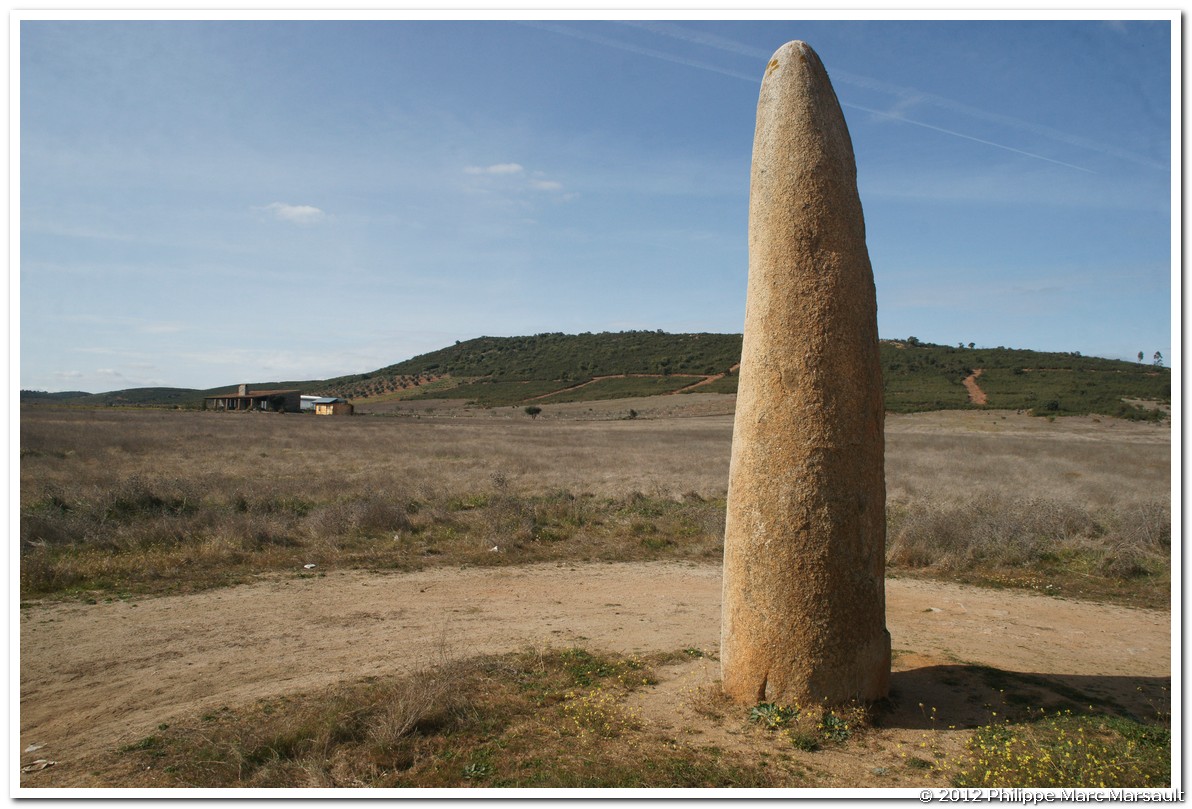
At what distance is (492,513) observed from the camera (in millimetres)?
13617

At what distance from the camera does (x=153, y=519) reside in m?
11.9

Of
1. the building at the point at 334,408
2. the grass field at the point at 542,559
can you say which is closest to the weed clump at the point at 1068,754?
the grass field at the point at 542,559

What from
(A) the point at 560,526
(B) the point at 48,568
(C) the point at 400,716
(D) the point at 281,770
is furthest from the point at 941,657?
(B) the point at 48,568

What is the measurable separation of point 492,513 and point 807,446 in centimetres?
954

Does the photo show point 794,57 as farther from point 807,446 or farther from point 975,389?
point 975,389

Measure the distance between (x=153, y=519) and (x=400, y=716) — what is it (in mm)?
9454

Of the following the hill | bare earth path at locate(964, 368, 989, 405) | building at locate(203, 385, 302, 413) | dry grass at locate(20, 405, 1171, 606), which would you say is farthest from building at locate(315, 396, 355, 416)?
bare earth path at locate(964, 368, 989, 405)

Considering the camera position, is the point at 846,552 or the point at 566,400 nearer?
the point at 846,552

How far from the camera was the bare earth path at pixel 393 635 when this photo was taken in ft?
18.6

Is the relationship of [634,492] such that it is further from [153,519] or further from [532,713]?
[532,713]

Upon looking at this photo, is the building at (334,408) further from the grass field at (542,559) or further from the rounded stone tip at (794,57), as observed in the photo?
the rounded stone tip at (794,57)
